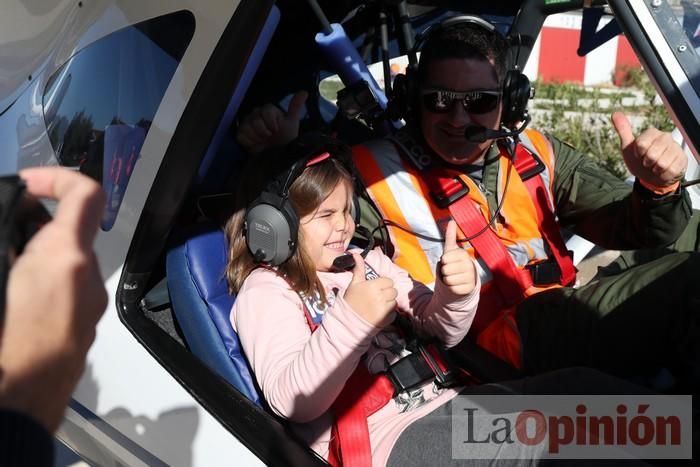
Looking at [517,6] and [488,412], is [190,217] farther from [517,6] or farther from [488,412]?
[517,6]

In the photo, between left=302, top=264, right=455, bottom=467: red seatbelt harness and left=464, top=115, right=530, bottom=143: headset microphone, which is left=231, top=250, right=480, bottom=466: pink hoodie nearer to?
left=302, top=264, right=455, bottom=467: red seatbelt harness

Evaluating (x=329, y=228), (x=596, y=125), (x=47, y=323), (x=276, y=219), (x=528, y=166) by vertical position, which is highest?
(x=47, y=323)

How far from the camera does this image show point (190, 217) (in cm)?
166

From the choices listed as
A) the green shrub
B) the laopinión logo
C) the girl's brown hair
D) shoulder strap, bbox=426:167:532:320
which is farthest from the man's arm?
the green shrub

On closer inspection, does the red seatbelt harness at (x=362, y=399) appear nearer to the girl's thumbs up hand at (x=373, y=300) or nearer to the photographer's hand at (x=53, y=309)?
the girl's thumbs up hand at (x=373, y=300)

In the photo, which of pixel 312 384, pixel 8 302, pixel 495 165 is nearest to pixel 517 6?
pixel 495 165

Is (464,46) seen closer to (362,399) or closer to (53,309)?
(362,399)

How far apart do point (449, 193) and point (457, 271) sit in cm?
44

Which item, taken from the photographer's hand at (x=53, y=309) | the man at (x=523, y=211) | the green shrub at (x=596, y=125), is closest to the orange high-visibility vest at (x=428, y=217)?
the man at (x=523, y=211)

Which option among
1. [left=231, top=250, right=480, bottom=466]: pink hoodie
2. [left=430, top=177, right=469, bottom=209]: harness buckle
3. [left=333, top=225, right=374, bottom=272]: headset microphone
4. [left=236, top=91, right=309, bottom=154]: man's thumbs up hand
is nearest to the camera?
[left=231, top=250, right=480, bottom=466]: pink hoodie

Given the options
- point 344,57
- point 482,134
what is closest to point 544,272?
point 482,134

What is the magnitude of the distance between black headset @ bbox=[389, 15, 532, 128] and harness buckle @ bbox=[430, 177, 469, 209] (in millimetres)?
177

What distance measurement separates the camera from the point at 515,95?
5.69 ft

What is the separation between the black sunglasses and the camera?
1.68 meters
